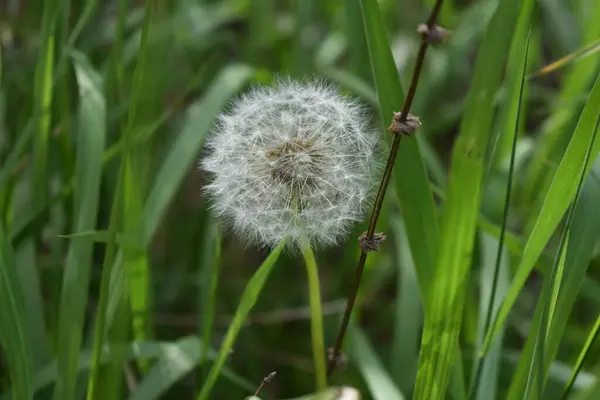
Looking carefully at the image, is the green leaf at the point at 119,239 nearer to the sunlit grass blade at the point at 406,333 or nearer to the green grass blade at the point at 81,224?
the green grass blade at the point at 81,224

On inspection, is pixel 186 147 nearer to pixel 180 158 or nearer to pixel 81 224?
pixel 180 158

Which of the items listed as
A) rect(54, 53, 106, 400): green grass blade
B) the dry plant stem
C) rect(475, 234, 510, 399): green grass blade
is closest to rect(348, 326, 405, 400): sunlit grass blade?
rect(475, 234, 510, 399): green grass blade

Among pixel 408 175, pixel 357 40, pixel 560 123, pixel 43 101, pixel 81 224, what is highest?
pixel 357 40

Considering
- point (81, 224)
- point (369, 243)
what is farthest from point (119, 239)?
point (369, 243)

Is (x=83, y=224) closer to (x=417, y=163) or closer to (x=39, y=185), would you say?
(x=39, y=185)

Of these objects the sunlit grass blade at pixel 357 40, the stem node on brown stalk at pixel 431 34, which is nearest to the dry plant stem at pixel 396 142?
the stem node on brown stalk at pixel 431 34

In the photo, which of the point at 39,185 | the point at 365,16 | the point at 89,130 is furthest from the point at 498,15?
the point at 39,185
